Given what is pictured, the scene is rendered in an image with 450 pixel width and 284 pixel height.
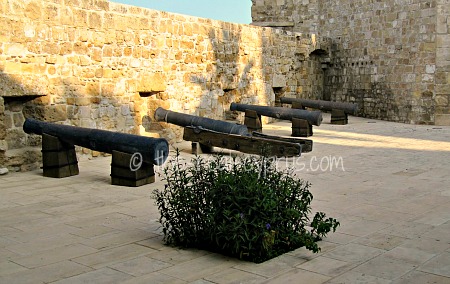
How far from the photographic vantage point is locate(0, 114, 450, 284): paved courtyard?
3.62m

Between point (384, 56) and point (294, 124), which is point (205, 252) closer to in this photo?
point (294, 124)

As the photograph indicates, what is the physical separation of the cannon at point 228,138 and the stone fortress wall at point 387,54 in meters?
7.49

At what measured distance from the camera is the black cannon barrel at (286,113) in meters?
11.8

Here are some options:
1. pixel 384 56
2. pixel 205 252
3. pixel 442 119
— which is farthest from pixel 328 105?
pixel 205 252

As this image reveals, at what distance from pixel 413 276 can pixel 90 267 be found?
2198mm

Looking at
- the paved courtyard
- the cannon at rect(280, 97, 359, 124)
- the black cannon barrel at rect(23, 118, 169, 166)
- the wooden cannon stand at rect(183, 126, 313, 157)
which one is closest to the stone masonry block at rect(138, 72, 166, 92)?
the wooden cannon stand at rect(183, 126, 313, 157)

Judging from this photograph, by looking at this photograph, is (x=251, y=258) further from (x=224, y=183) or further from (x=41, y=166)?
(x=41, y=166)

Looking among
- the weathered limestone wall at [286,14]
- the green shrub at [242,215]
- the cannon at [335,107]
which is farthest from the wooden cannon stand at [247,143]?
the weathered limestone wall at [286,14]

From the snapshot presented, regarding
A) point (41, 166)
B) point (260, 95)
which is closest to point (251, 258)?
point (41, 166)

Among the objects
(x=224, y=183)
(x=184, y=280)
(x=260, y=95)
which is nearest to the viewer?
(x=184, y=280)

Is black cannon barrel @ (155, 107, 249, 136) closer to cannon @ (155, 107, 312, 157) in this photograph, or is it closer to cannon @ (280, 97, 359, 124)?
cannon @ (155, 107, 312, 157)

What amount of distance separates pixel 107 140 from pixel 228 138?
2.35 metres

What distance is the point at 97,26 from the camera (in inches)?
356

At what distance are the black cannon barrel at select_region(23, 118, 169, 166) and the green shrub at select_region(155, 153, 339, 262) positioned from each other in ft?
6.47
